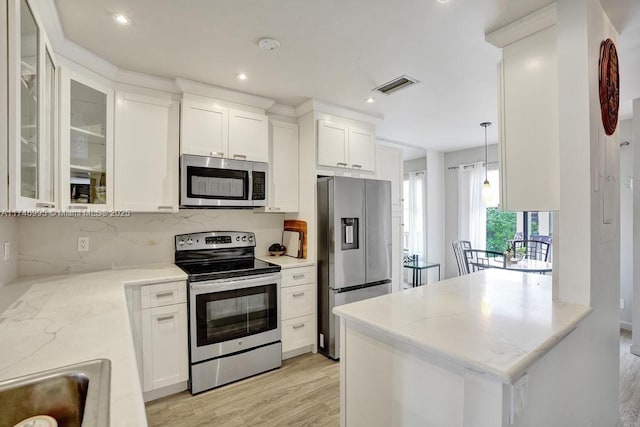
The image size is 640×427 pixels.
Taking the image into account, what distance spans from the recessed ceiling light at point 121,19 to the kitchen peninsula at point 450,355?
202 centimetres

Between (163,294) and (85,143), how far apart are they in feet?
3.95

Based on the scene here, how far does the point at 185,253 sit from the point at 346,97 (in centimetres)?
213

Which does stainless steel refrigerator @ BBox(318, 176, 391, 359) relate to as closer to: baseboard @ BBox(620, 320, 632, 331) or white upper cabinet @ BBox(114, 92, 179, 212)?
white upper cabinet @ BBox(114, 92, 179, 212)

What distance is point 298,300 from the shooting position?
2994 millimetres

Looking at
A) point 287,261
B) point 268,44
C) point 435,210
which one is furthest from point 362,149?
point 435,210

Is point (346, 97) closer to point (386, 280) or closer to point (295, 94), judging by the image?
point (295, 94)

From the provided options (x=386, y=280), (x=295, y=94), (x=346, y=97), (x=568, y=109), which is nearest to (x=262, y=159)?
(x=295, y=94)

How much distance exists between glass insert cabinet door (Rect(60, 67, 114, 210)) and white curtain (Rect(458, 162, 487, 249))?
197 inches

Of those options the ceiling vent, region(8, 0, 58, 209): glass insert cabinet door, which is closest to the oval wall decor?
the ceiling vent

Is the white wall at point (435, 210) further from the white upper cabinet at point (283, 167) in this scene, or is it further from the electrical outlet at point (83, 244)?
the electrical outlet at point (83, 244)

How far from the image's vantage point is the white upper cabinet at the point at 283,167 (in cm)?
324

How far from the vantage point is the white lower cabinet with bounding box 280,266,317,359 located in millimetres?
2912

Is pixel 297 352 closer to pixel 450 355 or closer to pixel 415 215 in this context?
pixel 450 355

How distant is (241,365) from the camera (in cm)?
260
